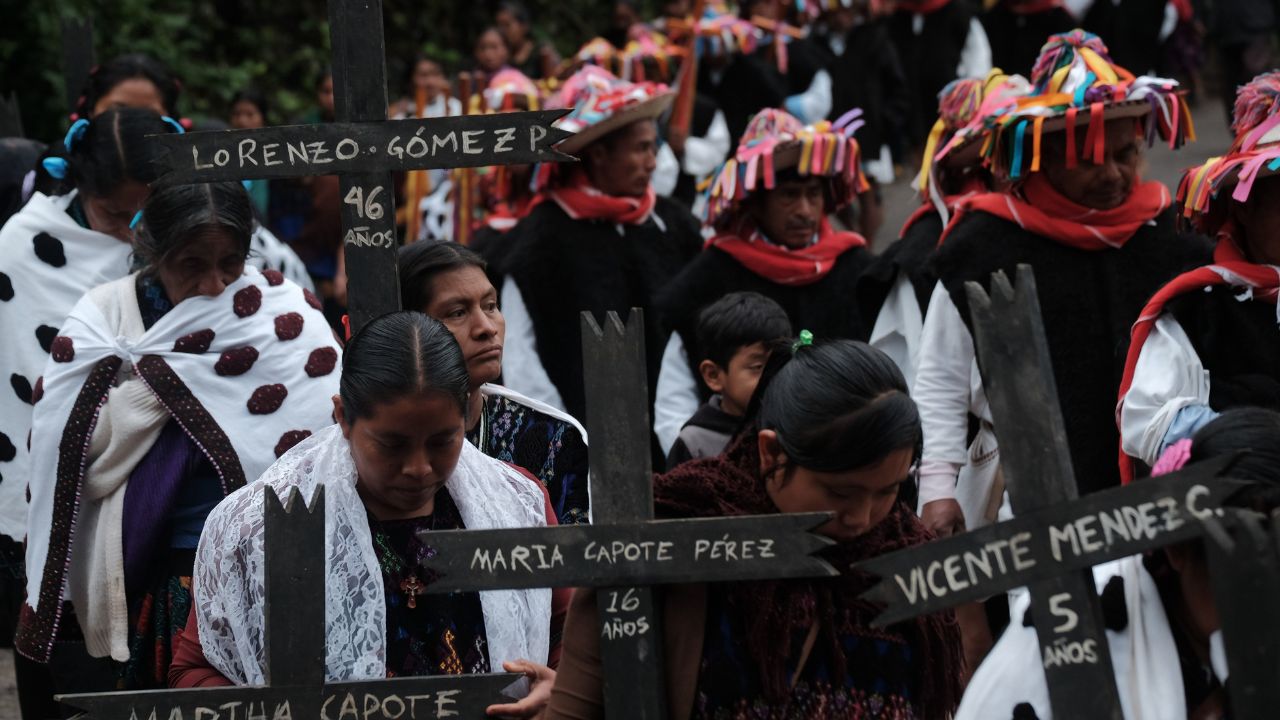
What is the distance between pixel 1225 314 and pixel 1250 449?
1.57m

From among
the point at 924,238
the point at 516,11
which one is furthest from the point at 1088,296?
the point at 516,11

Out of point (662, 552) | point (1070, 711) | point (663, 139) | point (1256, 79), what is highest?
point (663, 139)

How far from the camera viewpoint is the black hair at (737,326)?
538 centimetres

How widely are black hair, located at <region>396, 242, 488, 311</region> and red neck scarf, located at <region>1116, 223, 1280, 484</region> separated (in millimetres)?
1523

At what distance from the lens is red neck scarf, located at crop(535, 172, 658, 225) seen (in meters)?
7.34

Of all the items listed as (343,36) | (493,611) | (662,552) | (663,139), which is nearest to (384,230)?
(343,36)

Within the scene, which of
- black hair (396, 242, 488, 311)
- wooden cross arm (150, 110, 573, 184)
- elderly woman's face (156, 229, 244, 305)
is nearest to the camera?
wooden cross arm (150, 110, 573, 184)

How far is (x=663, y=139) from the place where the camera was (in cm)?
1151

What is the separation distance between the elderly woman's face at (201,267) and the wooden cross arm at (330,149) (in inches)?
27.8

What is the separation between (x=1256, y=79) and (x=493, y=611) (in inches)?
88.5

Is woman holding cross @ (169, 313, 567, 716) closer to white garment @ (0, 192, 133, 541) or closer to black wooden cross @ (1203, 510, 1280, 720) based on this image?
black wooden cross @ (1203, 510, 1280, 720)

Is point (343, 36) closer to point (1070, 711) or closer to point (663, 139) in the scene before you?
point (1070, 711)

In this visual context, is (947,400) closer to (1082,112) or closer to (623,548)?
(1082,112)

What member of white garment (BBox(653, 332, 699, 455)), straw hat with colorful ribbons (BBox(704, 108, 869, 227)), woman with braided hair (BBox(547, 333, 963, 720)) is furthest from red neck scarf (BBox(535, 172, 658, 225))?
woman with braided hair (BBox(547, 333, 963, 720))
